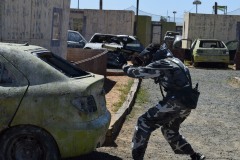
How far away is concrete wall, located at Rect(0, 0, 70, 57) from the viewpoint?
36.3 ft

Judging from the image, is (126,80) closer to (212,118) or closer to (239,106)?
(239,106)

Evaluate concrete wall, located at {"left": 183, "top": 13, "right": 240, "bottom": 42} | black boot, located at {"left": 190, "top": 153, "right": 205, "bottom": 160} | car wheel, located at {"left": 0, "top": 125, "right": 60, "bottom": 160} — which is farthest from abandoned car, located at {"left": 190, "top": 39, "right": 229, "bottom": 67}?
car wheel, located at {"left": 0, "top": 125, "right": 60, "bottom": 160}

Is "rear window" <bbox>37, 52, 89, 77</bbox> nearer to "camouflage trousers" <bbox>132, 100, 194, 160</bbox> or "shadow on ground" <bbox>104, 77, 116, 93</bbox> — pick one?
"camouflage trousers" <bbox>132, 100, 194, 160</bbox>

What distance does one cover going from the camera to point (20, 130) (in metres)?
5.27

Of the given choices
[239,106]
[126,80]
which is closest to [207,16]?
[126,80]

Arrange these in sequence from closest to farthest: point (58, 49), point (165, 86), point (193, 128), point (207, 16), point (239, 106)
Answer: point (165, 86), point (193, 128), point (239, 106), point (58, 49), point (207, 16)

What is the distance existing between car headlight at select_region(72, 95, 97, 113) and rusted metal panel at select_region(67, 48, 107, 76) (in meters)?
4.73

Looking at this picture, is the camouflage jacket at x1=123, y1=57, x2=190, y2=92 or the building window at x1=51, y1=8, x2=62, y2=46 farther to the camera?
the building window at x1=51, y1=8, x2=62, y2=46

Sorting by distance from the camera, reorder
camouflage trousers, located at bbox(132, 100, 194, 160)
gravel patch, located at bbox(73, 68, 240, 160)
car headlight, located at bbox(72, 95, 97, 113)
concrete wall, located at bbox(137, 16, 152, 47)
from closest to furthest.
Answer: car headlight, located at bbox(72, 95, 97, 113), camouflage trousers, located at bbox(132, 100, 194, 160), gravel patch, located at bbox(73, 68, 240, 160), concrete wall, located at bbox(137, 16, 152, 47)

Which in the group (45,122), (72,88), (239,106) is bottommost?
(239,106)

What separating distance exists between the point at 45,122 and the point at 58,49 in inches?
415

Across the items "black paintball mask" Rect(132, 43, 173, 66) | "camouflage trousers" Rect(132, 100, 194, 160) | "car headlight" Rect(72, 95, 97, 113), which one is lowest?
"camouflage trousers" Rect(132, 100, 194, 160)

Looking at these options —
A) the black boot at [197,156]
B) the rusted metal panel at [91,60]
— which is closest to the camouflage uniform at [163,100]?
the black boot at [197,156]

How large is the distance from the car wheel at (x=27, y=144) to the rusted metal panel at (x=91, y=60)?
196 inches
